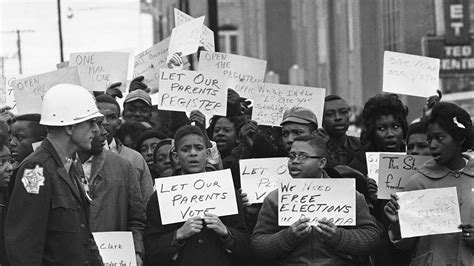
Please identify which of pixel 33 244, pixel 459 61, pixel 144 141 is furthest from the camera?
pixel 459 61

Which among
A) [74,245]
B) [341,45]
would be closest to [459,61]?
[341,45]

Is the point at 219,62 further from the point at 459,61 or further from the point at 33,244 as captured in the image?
the point at 459,61

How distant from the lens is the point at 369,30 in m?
47.7

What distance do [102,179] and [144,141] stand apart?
165 centimetres

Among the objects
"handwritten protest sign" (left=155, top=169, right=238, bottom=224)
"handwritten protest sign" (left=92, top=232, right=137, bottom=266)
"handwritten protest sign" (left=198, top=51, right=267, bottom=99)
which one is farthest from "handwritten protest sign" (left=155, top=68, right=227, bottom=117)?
"handwritten protest sign" (left=155, top=169, right=238, bottom=224)

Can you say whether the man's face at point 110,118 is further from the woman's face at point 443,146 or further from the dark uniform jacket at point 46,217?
the woman's face at point 443,146

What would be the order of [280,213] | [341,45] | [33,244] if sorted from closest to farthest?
[33,244]
[280,213]
[341,45]

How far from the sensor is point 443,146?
28.9 feet

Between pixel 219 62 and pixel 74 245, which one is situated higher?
pixel 219 62

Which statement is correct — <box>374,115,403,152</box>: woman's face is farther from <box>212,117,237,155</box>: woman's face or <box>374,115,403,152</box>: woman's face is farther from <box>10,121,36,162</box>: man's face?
<box>10,121,36,162</box>: man's face

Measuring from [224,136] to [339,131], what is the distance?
3.08ft

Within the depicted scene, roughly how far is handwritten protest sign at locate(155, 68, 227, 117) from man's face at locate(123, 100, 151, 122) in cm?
56

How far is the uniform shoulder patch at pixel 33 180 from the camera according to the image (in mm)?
7732

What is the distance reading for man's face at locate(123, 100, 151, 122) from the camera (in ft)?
40.1
